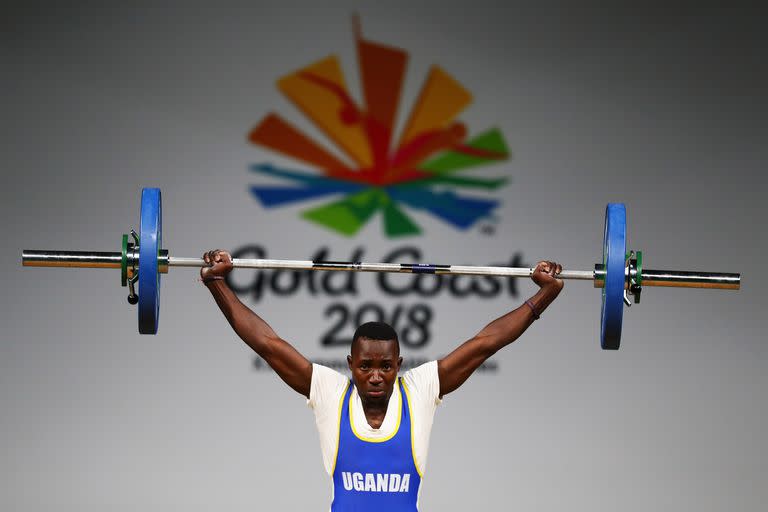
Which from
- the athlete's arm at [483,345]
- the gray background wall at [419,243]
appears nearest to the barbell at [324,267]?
the athlete's arm at [483,345]

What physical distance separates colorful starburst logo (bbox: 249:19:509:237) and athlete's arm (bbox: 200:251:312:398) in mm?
1535

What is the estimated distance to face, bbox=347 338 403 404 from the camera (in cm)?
273

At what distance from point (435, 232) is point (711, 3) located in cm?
151

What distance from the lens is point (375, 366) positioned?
274 centimetres

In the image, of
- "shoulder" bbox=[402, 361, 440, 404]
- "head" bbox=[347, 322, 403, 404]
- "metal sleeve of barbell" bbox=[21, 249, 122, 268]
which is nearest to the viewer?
"head" bbox=[347, 322, 403, 404]

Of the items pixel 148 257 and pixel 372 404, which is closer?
pixel 372 404

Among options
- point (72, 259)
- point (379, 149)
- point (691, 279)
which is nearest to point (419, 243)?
point (379, 149)

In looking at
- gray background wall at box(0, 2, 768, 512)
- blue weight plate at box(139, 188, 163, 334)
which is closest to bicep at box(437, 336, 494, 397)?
blue weight plate at box(139, 188, 163, 334)

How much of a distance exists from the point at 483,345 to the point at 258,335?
1.96 ft

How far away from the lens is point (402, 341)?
4.50 meters

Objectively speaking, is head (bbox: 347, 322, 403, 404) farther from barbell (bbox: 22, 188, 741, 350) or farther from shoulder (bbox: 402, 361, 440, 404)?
barbell (bbox: 22, 188, 741, 350)

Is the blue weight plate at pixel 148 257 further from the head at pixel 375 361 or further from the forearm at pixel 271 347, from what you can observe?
the head at pixel 375 361

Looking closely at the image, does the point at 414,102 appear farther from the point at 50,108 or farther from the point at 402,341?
the point at 50,108

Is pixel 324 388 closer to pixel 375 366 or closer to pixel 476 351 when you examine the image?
pixel 375 366
